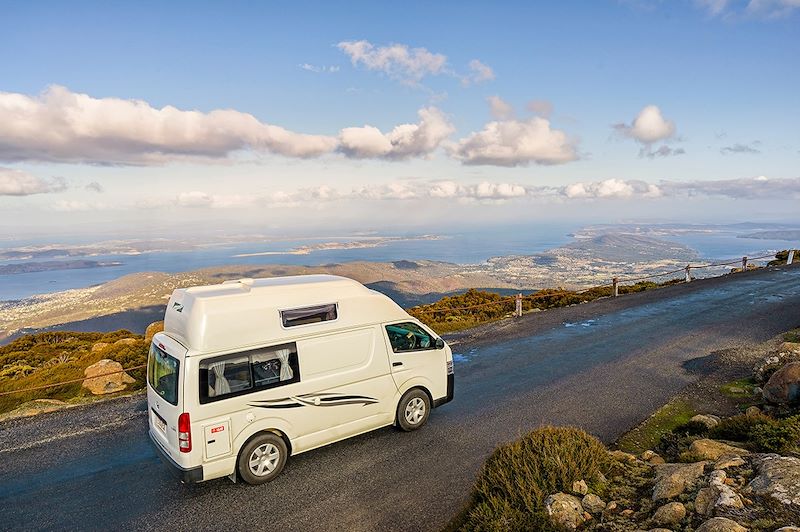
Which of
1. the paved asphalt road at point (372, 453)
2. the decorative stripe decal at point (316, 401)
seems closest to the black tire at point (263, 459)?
the paved asphalt road at point (372, 453)

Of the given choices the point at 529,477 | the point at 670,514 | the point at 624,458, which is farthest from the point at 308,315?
the point at 670,514

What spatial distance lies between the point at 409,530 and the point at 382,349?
316 cm

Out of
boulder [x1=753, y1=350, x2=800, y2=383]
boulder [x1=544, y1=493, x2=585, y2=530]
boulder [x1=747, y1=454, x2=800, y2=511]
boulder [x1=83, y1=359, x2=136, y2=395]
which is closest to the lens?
boulder [x1=747, y1=454, x2=800, y2=511]

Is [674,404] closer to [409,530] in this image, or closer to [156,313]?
[409,530]

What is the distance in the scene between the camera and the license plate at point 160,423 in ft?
22.4

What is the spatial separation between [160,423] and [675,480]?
7.28 meters

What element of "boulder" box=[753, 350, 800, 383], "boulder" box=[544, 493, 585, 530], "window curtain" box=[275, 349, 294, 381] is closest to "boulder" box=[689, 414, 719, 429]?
"boulder" box=[753, 350, 800, 383]

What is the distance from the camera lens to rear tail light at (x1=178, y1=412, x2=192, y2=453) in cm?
634

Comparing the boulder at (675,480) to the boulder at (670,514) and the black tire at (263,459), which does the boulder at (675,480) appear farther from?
the black tire at (263,459)

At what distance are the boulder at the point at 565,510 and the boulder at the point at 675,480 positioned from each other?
35.0 inches

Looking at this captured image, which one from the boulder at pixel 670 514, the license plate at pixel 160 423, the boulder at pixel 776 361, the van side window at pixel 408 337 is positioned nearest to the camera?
the boulder at pixel 670 514

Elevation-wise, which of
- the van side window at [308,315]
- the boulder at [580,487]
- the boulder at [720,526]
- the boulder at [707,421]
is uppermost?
the van side window at [308,315]

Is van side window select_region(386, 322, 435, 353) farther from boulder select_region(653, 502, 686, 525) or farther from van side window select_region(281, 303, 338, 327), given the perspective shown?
boulder select_region(653, 502, 686, 525)

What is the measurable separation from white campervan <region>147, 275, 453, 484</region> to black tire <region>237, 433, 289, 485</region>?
2cm
